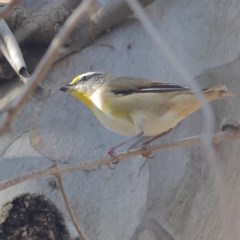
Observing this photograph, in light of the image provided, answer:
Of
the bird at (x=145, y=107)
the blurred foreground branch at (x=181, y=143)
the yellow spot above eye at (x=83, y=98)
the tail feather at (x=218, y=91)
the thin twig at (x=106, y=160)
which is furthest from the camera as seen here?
the yellow spot above eye at (x=83, y=98)

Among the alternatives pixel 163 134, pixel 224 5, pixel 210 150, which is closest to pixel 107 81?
pixel 163 134

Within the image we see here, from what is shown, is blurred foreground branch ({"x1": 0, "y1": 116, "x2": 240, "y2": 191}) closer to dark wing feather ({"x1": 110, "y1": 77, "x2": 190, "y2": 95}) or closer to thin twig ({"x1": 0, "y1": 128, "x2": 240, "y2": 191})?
thin twig ({"x1": 0, "y1": 128, "x2": 240, "y2": 191})

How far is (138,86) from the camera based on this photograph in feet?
7.53

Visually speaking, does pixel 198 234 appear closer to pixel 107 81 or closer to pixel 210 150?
pixel 107 81

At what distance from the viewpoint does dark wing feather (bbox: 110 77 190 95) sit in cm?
222

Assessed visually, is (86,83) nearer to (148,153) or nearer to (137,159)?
(137,159)

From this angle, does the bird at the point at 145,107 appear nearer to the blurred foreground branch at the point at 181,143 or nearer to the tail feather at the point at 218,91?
the tail feather at the point at 218,91

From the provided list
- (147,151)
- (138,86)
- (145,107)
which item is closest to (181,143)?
(147,151)

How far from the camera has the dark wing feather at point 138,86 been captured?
2.22m

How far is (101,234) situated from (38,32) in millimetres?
1214

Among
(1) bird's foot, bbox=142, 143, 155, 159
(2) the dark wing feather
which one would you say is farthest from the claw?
(2) the dark wing feather

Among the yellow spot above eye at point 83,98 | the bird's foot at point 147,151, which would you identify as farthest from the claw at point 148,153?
the yellow spot above eye at point 83,98

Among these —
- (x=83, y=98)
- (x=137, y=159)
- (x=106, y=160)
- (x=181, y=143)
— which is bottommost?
A: (x=137, y=159)

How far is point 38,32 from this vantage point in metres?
2.75
